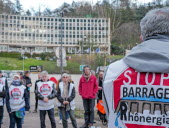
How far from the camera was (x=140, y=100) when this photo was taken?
81.4 inches

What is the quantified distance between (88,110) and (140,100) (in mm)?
8905

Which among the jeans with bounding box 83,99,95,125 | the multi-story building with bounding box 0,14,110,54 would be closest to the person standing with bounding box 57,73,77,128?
the jeans with bounding box 83,99,95,125

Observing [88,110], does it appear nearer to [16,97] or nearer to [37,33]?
[16,97]

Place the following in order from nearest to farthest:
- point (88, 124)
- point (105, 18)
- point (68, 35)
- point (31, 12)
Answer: point (88, 124) < point (105, 18) < point (68, 35) < point (31, 12)

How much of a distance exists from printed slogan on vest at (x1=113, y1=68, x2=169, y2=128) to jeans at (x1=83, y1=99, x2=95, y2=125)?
8.61m

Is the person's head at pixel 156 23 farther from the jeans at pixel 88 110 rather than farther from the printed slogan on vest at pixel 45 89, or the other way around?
the jeans at pixel 88 110

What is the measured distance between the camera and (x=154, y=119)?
2.03 metres

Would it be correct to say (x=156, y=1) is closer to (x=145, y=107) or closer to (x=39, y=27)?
(x=39, y=27)

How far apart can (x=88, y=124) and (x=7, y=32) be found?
4807 cm

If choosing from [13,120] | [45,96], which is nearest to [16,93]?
[13,120]

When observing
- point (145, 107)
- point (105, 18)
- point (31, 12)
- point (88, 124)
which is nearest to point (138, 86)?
point (145, 107)

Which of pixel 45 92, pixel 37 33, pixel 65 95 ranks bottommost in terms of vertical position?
pixel 65 95

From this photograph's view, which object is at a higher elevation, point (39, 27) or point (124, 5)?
point (124, 5)

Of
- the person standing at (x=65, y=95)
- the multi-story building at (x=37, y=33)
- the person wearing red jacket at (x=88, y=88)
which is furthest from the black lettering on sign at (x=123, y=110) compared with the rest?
the multi-story building at (x=37, y=33)
